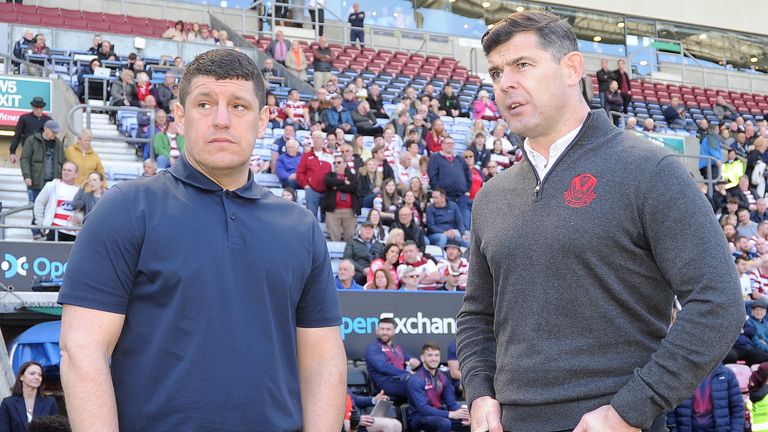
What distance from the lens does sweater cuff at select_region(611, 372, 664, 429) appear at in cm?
225

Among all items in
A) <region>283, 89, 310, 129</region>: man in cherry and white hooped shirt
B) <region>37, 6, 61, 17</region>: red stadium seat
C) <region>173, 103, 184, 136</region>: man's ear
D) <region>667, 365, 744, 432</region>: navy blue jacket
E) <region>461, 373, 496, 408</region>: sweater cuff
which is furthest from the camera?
<region>37, 6, 61, 17</region>: red stadium seat

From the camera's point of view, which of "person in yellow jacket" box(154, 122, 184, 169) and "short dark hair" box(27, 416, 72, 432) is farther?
"person in yellow jacket" box(154, 122, 184, 169)

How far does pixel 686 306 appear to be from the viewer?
230 centimetres

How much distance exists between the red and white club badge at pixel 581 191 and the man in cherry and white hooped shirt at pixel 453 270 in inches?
340

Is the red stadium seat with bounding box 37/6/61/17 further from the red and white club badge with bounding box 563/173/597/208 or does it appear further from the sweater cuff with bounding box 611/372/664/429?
the sweater cuff with bounding box 611/372/664/429

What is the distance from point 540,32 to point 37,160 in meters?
10.2

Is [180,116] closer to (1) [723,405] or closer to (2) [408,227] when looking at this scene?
(1) [723,405]

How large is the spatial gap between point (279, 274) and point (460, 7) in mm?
28057

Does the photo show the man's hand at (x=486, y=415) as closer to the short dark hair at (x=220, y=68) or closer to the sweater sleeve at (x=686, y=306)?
the sweater sleeve at (x=686, y=306)

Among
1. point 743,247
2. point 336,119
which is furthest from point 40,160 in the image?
point 743,247

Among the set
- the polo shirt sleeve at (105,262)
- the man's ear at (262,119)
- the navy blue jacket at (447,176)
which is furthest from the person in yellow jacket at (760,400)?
the polo shirt sleeve at (105,262)

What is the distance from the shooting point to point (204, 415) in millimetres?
2250

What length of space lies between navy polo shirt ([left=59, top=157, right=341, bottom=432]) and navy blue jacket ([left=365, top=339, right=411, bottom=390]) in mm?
7032

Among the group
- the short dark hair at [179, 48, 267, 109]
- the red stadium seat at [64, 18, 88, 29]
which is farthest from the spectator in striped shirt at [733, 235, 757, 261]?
the red stadium seat at [64, 18, 88, 29]
